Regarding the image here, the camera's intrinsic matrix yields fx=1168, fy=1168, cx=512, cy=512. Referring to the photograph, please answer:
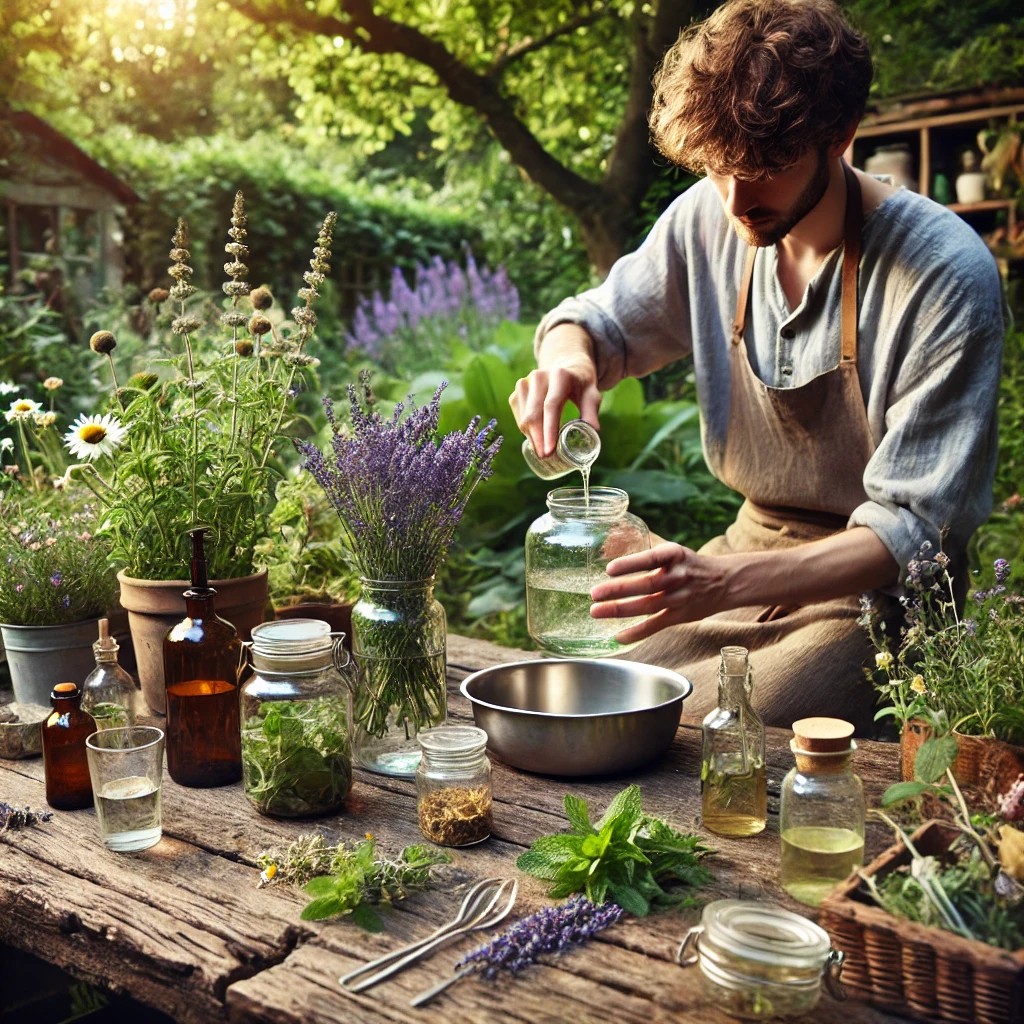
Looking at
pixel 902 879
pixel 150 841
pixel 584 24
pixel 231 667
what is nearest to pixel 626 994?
pixel 902 879

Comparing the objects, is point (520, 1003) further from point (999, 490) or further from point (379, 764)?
point (999, 490)

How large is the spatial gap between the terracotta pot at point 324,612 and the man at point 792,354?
46 cm

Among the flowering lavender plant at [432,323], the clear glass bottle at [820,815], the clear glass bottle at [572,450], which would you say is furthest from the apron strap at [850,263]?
the flowering lavender plant at [432,323]

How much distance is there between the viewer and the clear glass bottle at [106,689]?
172 centimetres

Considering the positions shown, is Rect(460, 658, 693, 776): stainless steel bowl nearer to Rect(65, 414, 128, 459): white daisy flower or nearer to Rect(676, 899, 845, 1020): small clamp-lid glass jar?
Rect(676, 899, 845, 1020): small clamp-lid glass jar

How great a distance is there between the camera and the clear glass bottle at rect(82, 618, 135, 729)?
67.6 inches

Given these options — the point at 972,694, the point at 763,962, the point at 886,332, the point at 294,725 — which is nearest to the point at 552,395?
the point at 886,332

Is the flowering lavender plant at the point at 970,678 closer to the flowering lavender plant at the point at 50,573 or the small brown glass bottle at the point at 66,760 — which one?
the small brown glass bottle at the point at 66,760

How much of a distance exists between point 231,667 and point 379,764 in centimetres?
26

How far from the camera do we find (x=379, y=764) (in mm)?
1712

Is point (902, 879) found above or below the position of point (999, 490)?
above

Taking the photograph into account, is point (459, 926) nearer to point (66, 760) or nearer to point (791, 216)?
point (66, 760)

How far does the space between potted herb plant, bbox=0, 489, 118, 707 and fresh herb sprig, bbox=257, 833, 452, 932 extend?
0.71m

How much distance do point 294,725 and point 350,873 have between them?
281 millimetres
